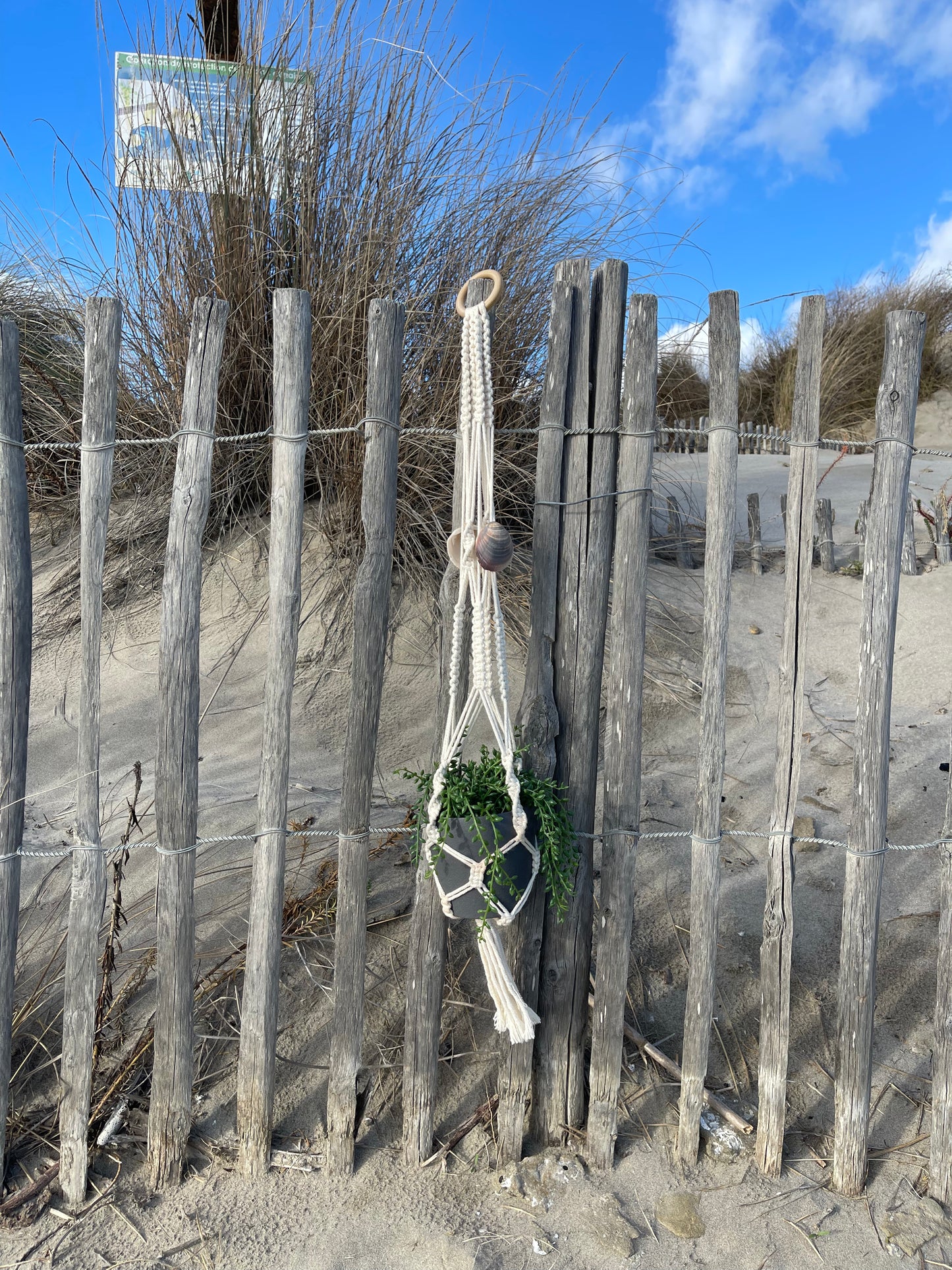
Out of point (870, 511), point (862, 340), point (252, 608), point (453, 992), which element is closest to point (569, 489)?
point (870, 511)

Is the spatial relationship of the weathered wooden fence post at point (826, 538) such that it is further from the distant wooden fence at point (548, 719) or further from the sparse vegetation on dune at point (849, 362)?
the distant wooden fence at point (548, 719)

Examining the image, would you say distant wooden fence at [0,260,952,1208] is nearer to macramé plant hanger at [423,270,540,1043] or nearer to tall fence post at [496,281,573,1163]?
tall fence post at [496,281,573,1163]

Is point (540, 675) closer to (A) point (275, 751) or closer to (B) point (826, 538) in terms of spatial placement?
(A) point (275, 751)

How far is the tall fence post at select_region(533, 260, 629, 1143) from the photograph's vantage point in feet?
7.16

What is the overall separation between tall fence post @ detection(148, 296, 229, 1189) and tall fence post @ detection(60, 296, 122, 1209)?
0.16 m

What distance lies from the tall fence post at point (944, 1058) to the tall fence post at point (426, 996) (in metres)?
1.23

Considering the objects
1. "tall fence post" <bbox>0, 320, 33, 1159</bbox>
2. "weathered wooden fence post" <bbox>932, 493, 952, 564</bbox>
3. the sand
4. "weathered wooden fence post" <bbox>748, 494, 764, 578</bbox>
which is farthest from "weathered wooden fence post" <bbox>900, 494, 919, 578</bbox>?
"tall fence post" <bbox>0, 320, 33, 1159</bbox>

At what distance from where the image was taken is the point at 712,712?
220 cm

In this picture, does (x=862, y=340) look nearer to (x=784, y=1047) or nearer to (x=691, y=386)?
(x=691, y=386)

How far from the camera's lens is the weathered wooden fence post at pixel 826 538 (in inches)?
214

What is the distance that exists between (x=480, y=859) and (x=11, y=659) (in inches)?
48.8

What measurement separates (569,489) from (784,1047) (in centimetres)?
146

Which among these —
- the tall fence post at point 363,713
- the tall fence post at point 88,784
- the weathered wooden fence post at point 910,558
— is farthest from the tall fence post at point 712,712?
the weathered wooden fence post at point 910,558

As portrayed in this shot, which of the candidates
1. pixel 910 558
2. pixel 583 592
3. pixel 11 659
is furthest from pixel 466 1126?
pixel 910 558
